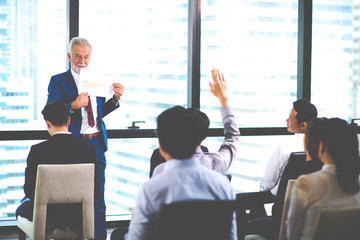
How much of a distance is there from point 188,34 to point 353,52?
1834 millimetres

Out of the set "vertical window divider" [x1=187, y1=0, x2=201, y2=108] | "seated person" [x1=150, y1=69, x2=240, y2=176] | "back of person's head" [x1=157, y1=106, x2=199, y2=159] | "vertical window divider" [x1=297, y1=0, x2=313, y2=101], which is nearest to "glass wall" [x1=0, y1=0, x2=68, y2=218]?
"vertical window divider" [x1=187, y1=0, x2=201, y2=108]

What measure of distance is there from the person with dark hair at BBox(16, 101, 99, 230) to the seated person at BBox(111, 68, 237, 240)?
4.18 feet

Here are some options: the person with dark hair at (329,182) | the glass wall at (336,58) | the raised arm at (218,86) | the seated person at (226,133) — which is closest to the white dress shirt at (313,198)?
the person with dark hair at (329,182)

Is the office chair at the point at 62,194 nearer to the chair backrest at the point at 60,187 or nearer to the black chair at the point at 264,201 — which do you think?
the chair backrest at the point at 60,187

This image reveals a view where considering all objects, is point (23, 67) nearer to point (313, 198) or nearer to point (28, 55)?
point (28, 55)

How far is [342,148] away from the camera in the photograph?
196 cm

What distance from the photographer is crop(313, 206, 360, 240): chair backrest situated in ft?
5.98

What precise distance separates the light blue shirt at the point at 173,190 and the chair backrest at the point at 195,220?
0.06 metres

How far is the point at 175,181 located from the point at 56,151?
1435 millimetres

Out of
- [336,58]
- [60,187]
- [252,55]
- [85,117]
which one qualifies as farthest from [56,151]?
[336,58]

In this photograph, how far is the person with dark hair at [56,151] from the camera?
9.44 ft

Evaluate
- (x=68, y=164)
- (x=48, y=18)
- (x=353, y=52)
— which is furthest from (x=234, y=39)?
(x=68, y=164)

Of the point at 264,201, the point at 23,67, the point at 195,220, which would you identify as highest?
the point at 23,67

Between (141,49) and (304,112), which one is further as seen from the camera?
(141,49)
